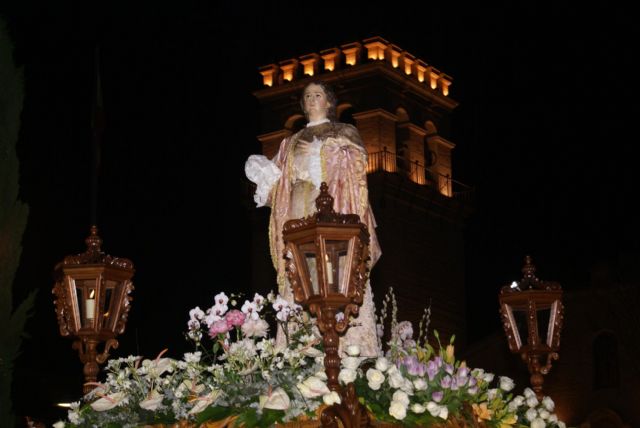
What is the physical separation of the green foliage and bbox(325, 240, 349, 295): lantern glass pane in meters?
2.00

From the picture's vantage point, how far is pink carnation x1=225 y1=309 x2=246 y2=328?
32.2 ft

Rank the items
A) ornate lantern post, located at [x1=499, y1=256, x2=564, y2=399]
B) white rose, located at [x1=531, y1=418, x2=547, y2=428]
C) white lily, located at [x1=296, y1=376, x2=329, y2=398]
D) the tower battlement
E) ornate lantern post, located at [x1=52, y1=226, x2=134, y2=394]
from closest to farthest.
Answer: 1. white lily, located at [x1=296, y1=376, x2=329, y2=398]
2. white rose, located at [x1=531, y1=418, x2=547, y2=428]
3. ornate lantern post, located at [x1=52, y1=226, x2=134, y2=394]
4. ornate lantern post, located at [x1=499, y1=256, x2=564, y2=399]
5. the tower battlement

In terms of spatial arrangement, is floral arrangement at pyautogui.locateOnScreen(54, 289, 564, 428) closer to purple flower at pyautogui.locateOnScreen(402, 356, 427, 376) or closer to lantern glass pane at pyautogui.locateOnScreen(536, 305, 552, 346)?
purple flower at pyautogui.locateOnScreen(402, 356, 427, 376)

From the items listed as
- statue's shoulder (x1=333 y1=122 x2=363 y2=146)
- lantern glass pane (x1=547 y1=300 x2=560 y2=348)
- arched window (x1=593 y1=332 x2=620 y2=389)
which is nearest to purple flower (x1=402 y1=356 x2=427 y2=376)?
statue's shoulder (x1=333 y1=122 x2=363 y2=146)

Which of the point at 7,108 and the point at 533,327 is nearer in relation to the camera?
the point at 7,108

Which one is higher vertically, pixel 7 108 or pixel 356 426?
pixel 7 108

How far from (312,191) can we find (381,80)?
30735 millimetres

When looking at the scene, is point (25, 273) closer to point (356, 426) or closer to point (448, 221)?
point (448, 221)

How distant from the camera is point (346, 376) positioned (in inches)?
349

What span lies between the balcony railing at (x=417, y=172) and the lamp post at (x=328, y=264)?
3102cm

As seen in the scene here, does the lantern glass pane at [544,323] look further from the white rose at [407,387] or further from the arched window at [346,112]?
the arched window at [346,112]

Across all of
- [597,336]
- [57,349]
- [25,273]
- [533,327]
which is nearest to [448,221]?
[597,336]

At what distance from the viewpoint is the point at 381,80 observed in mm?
42406

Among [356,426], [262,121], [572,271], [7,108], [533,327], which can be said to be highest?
[262,121]
